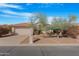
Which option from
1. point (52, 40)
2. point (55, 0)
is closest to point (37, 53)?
point (52, 40)

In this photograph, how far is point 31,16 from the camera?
367 centimetres

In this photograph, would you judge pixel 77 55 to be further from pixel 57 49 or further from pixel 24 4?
pixel 24 4

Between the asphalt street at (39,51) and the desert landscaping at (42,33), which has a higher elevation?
the desert landscaping at (42,33)

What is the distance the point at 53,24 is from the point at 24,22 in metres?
0.41

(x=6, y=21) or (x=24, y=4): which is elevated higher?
(x=24, y=4)

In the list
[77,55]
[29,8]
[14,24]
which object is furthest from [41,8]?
[77,55]

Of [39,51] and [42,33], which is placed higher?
[42,33]

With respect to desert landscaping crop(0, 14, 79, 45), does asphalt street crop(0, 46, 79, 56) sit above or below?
below

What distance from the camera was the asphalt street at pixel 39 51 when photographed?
3.63 metres

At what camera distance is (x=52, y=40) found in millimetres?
3697

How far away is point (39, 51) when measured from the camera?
3.68 meters

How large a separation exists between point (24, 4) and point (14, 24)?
323 millimetres

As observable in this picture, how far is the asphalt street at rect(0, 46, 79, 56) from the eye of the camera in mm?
3629

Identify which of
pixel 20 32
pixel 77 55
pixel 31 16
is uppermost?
pixel 31 16
